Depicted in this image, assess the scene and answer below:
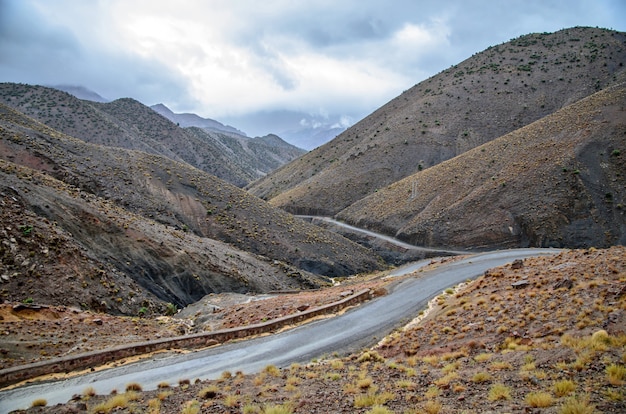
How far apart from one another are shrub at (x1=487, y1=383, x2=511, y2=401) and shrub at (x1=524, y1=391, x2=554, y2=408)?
48cm

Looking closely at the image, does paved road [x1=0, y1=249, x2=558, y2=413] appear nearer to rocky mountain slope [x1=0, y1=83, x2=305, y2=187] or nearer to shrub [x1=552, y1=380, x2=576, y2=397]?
shrub [x1=552, y1=380, x2=576, y2=397]

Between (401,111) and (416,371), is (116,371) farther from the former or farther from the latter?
(401,111)

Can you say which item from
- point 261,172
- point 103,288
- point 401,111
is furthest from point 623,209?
point 261,172

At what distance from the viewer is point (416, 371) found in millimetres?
10336

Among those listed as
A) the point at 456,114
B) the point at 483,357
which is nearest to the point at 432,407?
the point at 483,357

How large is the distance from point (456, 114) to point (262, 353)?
78.6 m

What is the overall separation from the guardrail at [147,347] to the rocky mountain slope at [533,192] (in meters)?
30.6

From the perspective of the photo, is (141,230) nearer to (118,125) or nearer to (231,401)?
(231,401)

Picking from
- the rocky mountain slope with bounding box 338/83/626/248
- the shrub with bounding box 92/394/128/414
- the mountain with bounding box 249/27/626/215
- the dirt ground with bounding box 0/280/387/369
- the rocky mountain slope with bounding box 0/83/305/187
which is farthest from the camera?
the rocky mountain slope with bounding box 0/83/305/187

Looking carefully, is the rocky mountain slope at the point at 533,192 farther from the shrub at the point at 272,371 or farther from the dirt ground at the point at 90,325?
the shrub at the point at 272,371

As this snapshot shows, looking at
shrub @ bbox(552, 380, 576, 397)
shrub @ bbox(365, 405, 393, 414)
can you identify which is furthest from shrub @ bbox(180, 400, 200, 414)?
shrub @ bbox(552, 380, 576, 397)

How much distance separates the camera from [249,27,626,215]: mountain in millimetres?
74250

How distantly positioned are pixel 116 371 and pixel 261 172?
179 m

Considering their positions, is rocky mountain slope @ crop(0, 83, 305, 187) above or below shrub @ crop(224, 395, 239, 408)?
above
